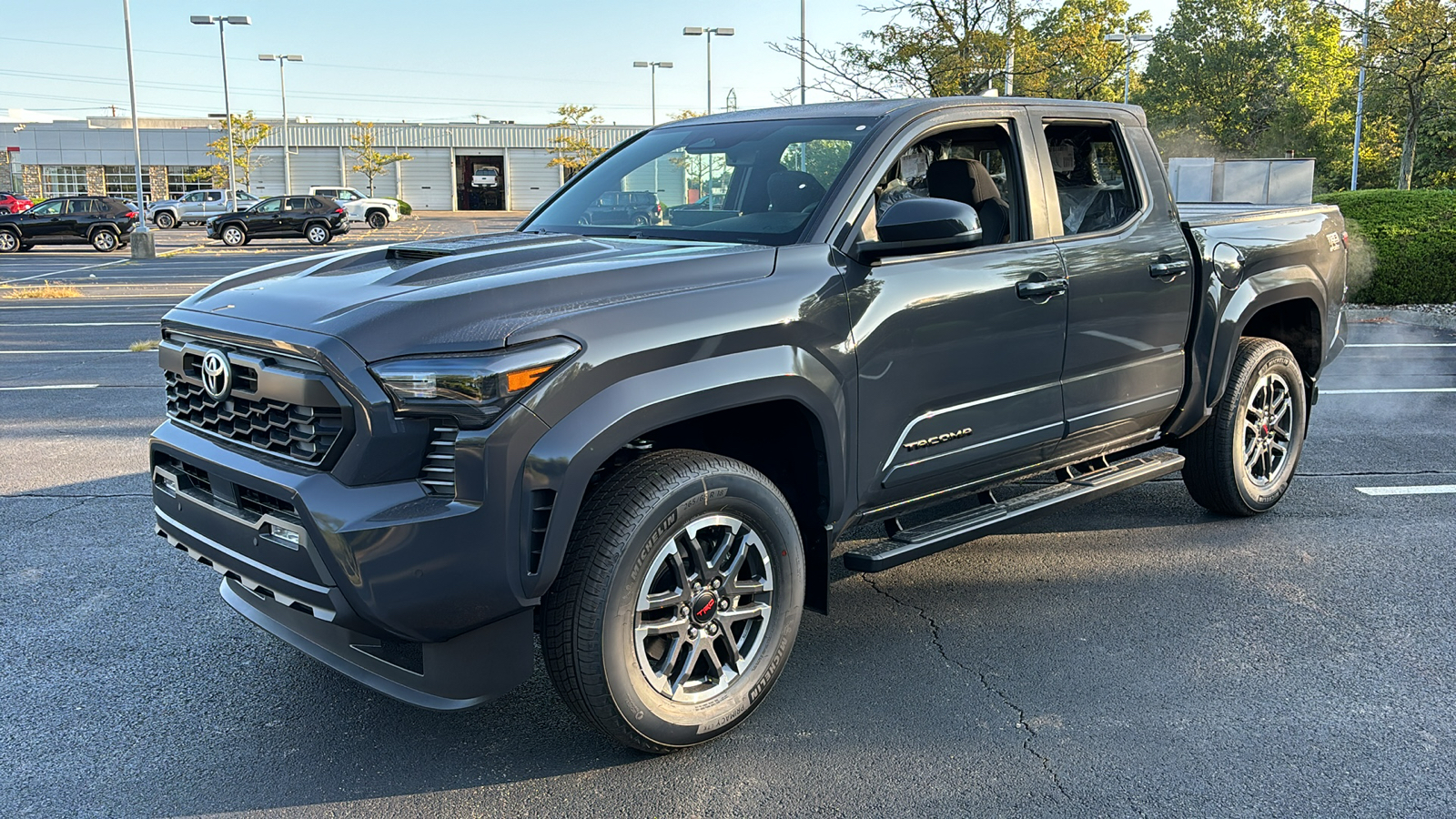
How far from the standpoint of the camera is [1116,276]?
4.43m

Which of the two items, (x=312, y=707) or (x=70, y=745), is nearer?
(x=70, y=745)

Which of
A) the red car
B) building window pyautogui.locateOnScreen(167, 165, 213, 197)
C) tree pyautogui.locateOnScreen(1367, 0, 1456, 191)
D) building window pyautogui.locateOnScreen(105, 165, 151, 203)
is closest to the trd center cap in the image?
tree pyautogui.locateOnScreen(1367, 0, 1456, 191)

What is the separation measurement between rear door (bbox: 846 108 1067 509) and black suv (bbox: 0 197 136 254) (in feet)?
109

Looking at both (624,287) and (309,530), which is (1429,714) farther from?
(309,530)

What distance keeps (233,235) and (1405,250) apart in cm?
3358

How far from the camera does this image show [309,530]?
2.78 metres

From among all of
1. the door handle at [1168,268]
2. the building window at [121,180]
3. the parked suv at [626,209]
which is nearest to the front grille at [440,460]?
the parked suv at [626,209]

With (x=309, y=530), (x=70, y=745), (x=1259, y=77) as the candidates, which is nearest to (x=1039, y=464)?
(x=309, y=530)

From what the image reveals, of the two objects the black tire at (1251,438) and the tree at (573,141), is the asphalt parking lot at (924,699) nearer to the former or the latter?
the black tire at (1251,438)

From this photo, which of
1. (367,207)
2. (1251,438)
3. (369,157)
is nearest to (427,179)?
(369,157)

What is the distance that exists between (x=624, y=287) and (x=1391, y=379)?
881 centimetres

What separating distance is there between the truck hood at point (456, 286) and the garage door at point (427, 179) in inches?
2954

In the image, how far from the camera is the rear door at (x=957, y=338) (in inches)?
142

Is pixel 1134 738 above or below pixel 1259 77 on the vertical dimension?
below
